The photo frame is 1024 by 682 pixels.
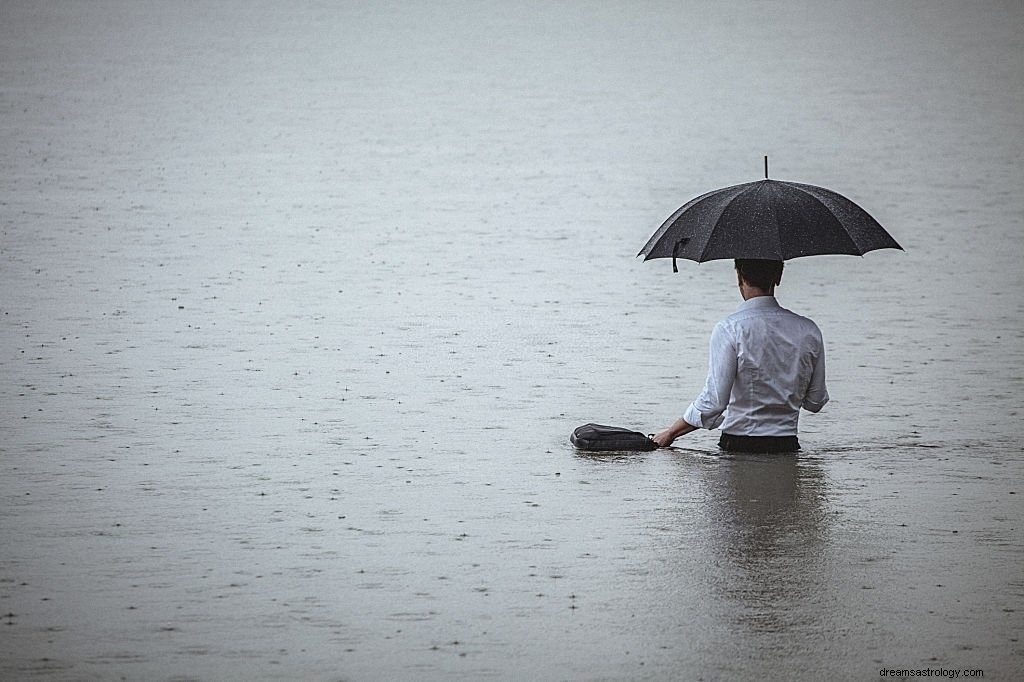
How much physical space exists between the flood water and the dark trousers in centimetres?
16

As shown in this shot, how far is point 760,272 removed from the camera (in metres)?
6.91

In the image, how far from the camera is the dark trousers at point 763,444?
6.96 m

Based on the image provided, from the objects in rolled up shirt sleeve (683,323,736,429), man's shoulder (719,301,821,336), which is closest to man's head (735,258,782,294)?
man's shoulder (719,301,821,336)

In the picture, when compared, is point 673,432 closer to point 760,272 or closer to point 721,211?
point 760,272

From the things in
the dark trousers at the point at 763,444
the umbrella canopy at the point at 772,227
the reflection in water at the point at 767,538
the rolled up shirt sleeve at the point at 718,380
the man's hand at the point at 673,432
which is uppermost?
the umbrella canopy at the point at 772,227

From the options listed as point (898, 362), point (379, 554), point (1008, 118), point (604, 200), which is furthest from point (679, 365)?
point (1008, 118)

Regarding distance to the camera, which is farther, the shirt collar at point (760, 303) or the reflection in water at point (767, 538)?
the shirt collar at point (760, 303)

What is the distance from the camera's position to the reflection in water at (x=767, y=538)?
4.86 m

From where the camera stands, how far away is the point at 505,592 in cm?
505

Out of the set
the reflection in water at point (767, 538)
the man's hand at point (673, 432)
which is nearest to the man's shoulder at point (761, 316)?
the man's hand at point (673, 432)

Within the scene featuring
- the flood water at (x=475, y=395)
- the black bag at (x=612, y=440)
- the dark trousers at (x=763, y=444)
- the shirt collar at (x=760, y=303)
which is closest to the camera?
the flood water at (x=475, y=395)

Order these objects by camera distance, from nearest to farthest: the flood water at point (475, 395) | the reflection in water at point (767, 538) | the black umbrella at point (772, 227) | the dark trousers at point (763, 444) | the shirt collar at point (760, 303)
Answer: the flood water at point (475, 395) < the reflection in water at point (767, 538) < the black umbrella at point (772, 227) < the shirt collar at point (760, 303) < the dark trousers at point (763, 444)

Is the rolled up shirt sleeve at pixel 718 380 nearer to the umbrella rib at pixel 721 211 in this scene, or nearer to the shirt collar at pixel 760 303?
the shirt collar at pixel 760 303

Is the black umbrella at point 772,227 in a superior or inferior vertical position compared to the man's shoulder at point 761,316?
superior
